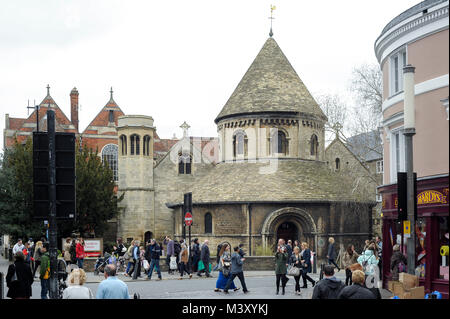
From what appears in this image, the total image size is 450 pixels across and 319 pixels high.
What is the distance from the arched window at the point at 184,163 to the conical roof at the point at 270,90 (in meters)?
3.80

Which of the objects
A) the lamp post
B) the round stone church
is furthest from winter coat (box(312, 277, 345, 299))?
the round stone church

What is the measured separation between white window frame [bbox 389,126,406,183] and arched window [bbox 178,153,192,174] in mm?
30387

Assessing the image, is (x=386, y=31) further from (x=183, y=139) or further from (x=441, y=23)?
(x=183, y=139)

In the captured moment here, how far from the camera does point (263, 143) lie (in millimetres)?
46000

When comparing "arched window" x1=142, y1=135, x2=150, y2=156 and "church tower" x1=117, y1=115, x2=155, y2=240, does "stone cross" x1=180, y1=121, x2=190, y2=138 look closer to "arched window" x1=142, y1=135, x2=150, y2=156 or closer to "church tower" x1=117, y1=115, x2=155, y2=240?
"church tower" x1=117, y1=115, x2=155, y2=240

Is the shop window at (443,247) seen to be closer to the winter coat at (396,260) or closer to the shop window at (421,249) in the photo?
the winter coat at (396,260)

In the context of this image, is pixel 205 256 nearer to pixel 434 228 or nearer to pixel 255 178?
pixel 434 228

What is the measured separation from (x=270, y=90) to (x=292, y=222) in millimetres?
10584

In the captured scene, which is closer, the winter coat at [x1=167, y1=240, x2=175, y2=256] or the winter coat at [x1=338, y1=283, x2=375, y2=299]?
the winter coat at [x1=338, y1=283, x2=375, y2=299]

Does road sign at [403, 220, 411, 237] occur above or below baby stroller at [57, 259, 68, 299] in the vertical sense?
above

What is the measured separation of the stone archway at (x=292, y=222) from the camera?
40500mm

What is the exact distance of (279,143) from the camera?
152 ft

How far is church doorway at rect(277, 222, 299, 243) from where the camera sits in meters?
41.6

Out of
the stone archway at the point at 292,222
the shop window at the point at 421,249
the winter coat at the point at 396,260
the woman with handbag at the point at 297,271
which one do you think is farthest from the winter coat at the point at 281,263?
the stone archway at the point at 292,222
